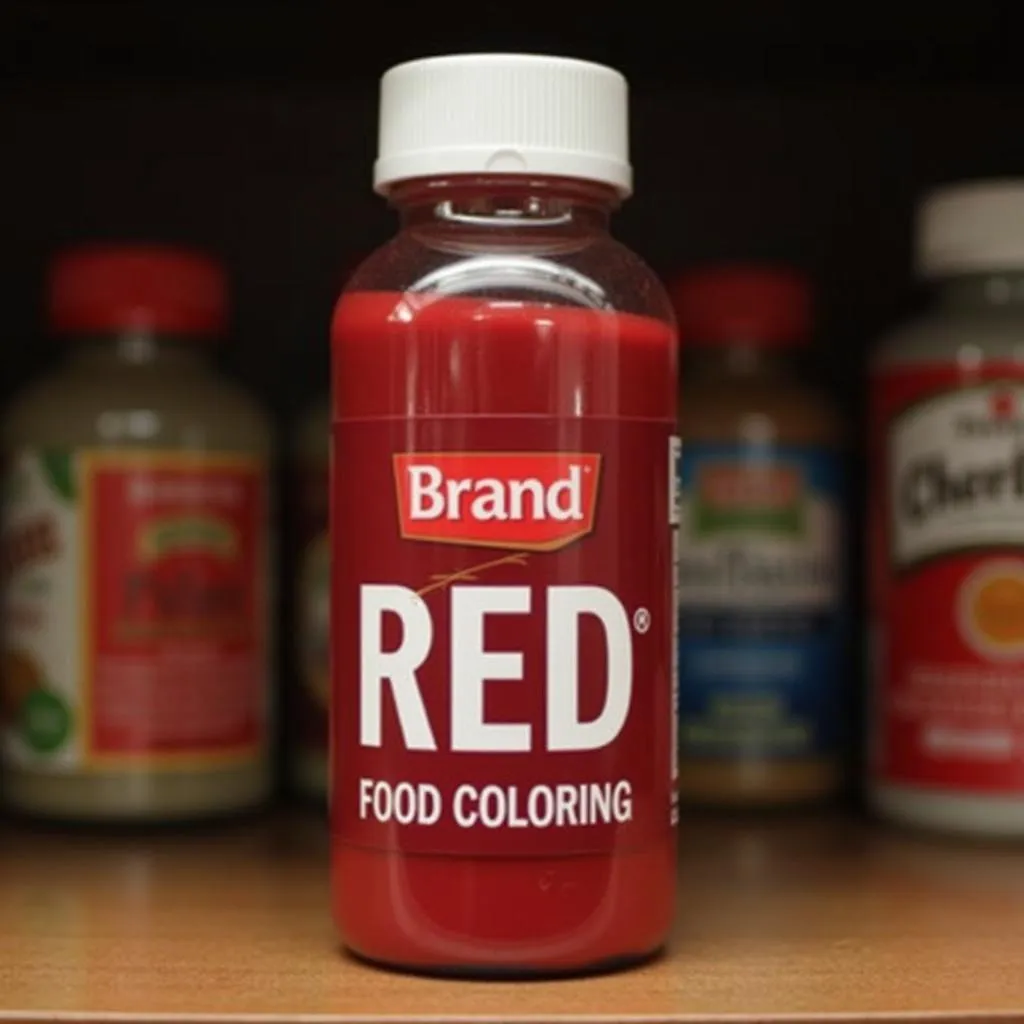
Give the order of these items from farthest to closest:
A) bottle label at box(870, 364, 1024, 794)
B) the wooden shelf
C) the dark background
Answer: the dark background < bottle label at box(870, 364, 1024, 794) < the wooden shelf

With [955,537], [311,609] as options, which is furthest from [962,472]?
[311,609]

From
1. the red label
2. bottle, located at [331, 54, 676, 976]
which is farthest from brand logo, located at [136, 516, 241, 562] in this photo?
bottle, located at [331, 54, 676, 976]

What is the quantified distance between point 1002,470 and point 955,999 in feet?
1.05

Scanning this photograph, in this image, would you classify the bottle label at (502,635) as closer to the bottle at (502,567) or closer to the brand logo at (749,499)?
the bottle at (502,567)

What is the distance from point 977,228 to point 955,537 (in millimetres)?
134

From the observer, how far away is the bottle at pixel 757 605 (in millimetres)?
828

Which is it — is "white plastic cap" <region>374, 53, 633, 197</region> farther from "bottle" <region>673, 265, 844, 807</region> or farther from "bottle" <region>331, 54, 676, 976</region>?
"bottle" <region>673, 265, 844, 807</region>

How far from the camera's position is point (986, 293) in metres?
0.82

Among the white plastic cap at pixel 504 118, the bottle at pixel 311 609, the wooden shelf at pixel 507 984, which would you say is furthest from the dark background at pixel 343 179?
the white plastic cap at pixel 504 118

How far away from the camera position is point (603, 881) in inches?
21.2

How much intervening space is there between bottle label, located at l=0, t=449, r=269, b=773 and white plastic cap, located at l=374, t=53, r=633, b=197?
0.88ft

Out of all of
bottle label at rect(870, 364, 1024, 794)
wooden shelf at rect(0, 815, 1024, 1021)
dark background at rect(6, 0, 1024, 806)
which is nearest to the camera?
wooden shelf at rect(0, 815, 1024, 1021)

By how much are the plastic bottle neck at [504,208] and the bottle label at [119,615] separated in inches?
9.6

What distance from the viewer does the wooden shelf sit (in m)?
0.50
